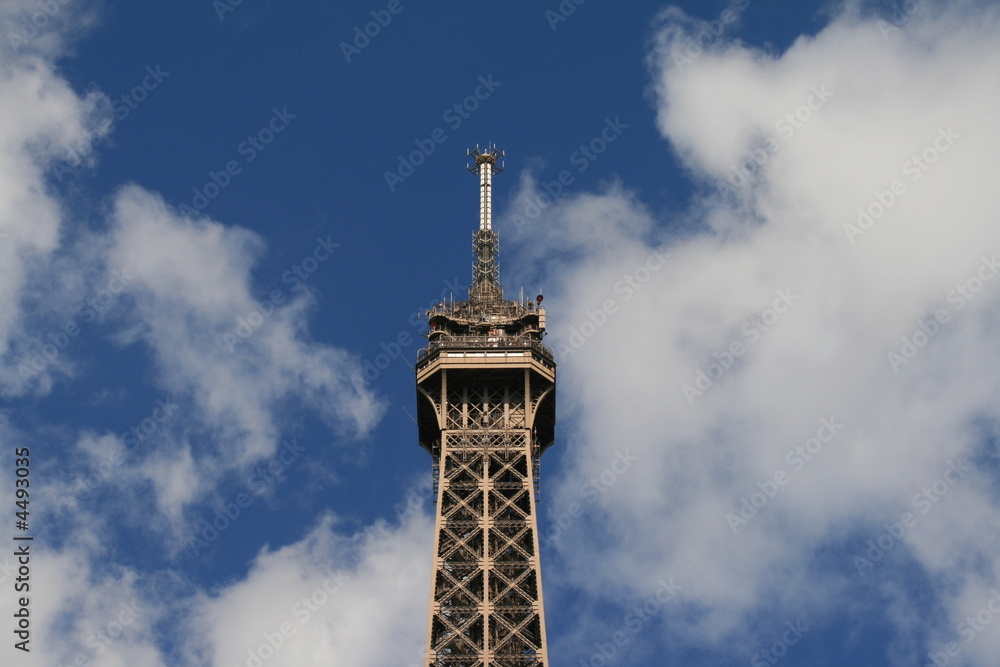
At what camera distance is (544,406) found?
150750 mm

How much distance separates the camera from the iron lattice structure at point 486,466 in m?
136

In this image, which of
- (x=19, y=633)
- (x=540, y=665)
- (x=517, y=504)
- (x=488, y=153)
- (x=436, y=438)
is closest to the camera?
(x=19, y=633)

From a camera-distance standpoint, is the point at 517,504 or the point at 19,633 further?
the point at 517,504

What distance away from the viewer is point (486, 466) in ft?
474

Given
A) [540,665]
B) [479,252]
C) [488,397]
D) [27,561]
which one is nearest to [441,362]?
[488,397]

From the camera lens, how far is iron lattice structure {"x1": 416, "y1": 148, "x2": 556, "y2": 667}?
136m

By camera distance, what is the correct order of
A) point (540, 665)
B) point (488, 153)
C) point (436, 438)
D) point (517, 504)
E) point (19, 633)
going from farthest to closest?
point (488, 153), point (436, 438), point (517, 504), point (540, 665), point (19, 633)

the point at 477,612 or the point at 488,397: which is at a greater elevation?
the point at 488,397

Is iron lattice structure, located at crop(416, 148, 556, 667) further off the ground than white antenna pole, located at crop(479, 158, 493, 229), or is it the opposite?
white antenna pole, located at crop(479, 158, 493, 229)

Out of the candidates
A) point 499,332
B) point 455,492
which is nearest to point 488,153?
point 499,332

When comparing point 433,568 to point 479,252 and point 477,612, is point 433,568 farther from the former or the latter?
point 479,252

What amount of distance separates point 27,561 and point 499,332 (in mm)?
54501

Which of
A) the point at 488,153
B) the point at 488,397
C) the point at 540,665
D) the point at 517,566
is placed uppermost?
the point at 488,153

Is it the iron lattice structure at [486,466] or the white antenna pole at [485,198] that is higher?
the white antenna pole at [485,198]
